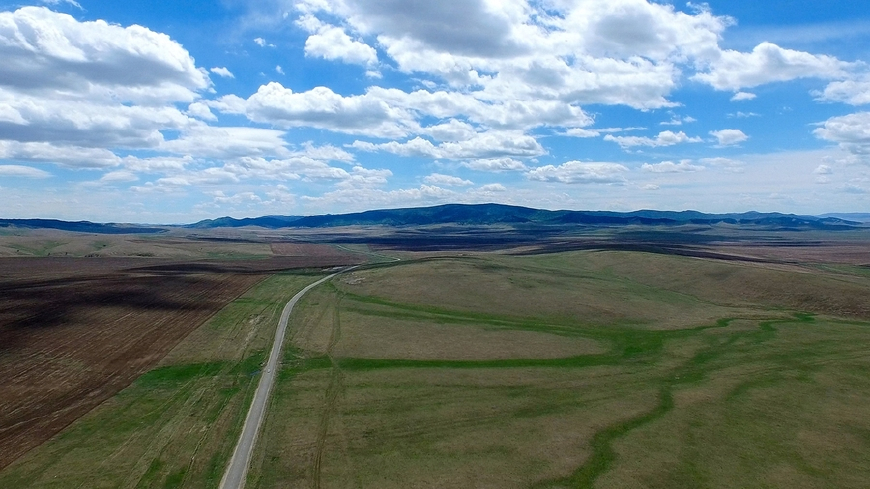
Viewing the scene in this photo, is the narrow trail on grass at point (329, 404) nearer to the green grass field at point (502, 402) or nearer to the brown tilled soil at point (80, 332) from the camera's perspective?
the green grass field at point (502, 402)

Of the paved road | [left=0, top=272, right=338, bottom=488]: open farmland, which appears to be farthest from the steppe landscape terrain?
the paved road

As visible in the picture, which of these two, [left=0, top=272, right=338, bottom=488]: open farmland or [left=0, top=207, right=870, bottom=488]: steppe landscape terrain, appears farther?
[left=0, top=207, right=870, bottom=488]: steppe landscape terrain

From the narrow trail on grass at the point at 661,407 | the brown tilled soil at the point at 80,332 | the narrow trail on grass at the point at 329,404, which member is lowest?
the narrow trail on grass at the point at 661,407

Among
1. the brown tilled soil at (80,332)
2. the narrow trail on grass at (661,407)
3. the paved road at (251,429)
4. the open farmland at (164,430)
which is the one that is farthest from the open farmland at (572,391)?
the brown tilled soil at (80,332)

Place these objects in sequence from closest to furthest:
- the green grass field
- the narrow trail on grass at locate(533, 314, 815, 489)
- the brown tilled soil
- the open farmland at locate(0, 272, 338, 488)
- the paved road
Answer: the paved road
the open farmland at locate(0, 272, 338, 488)
the narrow trail on grass at locate(533, 314, 815, 489)
the green grass field
the brown tilled soil

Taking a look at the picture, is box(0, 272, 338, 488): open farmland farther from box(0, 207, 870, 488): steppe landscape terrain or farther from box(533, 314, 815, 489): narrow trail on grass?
box(533, 314, 815, 489): narrow trail on grass
